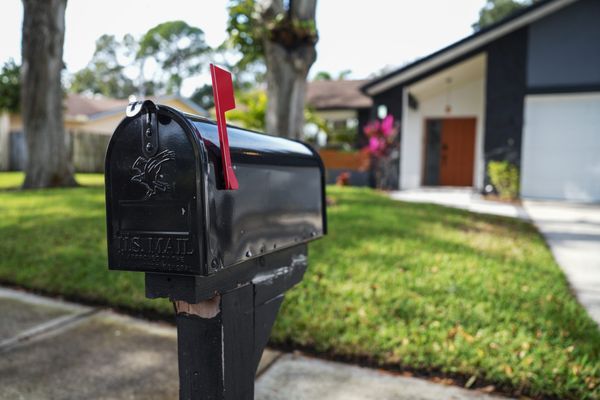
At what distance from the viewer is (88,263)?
4.09m

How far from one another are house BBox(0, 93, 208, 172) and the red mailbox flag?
14698 mm

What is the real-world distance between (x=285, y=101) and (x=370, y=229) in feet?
8.18

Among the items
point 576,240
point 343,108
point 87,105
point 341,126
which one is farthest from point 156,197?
point 87,105

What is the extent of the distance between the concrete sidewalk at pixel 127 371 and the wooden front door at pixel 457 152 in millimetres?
13072

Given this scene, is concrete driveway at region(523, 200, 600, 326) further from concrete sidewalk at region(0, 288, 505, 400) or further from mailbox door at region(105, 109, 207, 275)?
mailbox door at region(105, 109, 207, 275)

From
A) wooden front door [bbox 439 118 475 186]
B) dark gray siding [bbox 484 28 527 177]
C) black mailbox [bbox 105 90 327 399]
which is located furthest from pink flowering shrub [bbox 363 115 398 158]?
black mailbox [bbox 105 90 327 399]

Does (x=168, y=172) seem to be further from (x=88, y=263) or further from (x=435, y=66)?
(x=435, y=66)

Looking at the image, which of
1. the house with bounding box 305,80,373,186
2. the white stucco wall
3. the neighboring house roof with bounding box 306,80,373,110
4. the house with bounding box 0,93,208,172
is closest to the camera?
the white stucco wall

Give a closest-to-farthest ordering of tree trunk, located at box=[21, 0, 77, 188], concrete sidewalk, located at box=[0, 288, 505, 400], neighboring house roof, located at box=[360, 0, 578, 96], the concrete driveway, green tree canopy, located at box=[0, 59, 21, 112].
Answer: concrete sidewalk, located at box=[0, 288, 505, 400] → the concrete driveway → tree trunk, located at box=[21, 0, 77, 188] → neighboring house roof, located at box=[360, 0, 578, 96] → green tree canopy, located at box=[0, 59, 21, 112]

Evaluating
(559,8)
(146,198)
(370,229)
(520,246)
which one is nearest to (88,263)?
(370,229)

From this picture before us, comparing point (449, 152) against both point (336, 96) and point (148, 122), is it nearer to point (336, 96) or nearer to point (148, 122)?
point (336, 96)

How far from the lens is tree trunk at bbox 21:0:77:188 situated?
33.0 ft

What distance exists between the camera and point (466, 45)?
1137cm

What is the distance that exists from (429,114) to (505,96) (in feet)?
11.2
